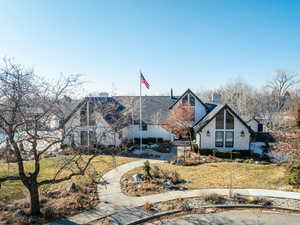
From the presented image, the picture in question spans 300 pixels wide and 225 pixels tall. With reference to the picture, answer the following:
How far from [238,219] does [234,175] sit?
617cm

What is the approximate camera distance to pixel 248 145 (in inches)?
843

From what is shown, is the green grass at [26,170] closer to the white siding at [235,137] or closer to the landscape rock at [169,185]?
the landscape rock at [169,185]

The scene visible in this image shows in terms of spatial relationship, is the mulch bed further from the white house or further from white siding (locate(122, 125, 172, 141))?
white siding (locate(122, 125, 172, 141))

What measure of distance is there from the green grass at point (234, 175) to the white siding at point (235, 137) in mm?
4272

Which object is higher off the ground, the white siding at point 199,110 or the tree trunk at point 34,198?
the white siding at point 199,110

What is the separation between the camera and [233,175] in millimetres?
14039

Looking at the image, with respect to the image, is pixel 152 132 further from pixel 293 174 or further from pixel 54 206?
pixel 54 206

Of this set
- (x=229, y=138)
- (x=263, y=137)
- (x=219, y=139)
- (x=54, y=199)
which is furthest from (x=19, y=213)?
(x=263, y=137)


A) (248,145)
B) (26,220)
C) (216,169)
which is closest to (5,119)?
(26,220)

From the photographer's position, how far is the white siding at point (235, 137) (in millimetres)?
21469

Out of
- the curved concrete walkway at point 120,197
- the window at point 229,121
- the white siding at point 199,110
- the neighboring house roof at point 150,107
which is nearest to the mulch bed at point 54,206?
the curved concrete walkway at point 120,197

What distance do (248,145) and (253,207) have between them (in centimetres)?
1352

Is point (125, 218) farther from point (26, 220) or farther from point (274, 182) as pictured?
point (274, 182)

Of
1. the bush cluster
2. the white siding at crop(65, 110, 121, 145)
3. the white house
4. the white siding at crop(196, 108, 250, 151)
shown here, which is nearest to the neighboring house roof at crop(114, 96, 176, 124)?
the white house
